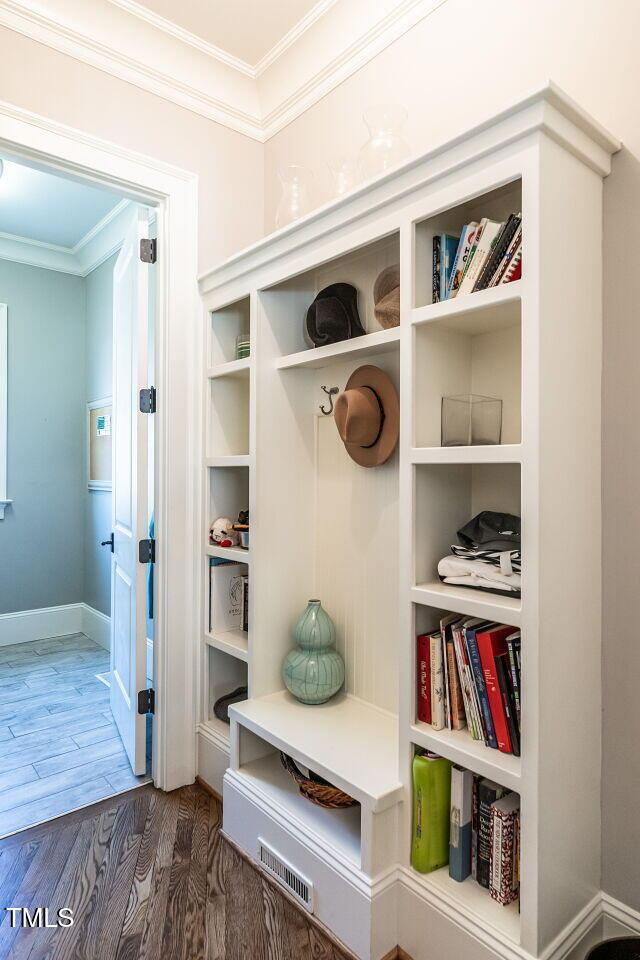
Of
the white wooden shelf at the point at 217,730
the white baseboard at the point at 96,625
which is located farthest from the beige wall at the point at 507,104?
the white baseboard at the point at 96,625

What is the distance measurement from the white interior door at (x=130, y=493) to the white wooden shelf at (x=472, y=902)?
4.23 ft

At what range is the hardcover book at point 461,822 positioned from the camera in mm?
1385

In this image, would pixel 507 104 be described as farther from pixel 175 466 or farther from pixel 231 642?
pixel 231 642

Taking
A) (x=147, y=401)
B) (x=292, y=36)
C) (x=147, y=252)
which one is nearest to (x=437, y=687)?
(x=147, y=401)

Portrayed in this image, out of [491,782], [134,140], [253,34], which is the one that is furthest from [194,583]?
[253,34]

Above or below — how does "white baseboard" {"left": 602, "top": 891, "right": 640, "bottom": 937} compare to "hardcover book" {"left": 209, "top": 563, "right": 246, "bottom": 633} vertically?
below

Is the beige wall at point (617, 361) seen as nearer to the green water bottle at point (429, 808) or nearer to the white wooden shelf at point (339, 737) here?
the green water bottle at point (429, 808)

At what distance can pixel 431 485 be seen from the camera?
59.0 inches

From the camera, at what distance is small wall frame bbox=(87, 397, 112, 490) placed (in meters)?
4.05

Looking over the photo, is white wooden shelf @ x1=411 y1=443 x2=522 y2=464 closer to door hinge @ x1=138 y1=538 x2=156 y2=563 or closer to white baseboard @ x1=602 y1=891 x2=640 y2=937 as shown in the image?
white baseboard @ x1=602 y1=891 x2=640 y2=937

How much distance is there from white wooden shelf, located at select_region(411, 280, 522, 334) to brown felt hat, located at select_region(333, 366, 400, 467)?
0.33m

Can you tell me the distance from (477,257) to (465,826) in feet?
4.38

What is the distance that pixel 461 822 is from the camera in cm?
138

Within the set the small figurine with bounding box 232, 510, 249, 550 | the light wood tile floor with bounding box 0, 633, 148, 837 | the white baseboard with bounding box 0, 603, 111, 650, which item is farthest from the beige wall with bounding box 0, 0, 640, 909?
the white baseboard with bounding box 0, 603, 111, 650
